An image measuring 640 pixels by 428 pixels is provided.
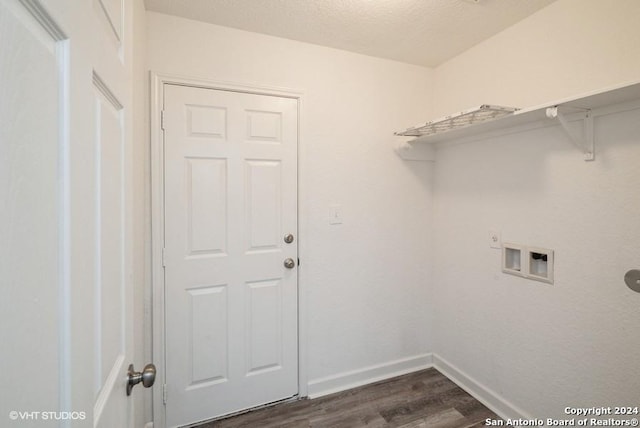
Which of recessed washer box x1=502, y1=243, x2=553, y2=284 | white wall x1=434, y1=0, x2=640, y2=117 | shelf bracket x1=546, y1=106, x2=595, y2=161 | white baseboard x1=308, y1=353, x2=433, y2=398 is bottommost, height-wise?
white baseboard x1=308, y1=353, x2=433, y2=398

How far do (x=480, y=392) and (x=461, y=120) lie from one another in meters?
1.83

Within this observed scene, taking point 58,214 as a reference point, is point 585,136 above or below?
above

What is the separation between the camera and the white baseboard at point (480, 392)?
1707 mm

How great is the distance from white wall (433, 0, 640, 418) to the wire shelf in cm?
25

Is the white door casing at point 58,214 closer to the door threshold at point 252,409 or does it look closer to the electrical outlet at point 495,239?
the door threshold at point 252,409

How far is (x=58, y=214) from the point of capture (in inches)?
15.2

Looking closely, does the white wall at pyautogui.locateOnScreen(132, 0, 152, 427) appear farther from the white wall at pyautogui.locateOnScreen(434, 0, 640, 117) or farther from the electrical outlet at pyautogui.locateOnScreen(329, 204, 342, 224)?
the white wall at pyautogui.locateOnScreen(434, 0, 640, 117)

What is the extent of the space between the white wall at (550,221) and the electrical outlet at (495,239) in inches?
1.9

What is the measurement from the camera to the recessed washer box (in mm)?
1553

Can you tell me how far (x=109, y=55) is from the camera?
24.5 inches

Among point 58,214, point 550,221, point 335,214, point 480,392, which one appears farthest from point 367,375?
point 58,214

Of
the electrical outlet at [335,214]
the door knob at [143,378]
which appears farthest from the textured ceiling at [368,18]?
the door knob at [143,378]

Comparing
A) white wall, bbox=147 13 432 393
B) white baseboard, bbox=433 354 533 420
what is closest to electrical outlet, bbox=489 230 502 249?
white wall, bbox=147 13 432 393

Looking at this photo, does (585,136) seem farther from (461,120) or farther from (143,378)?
(143,378)
